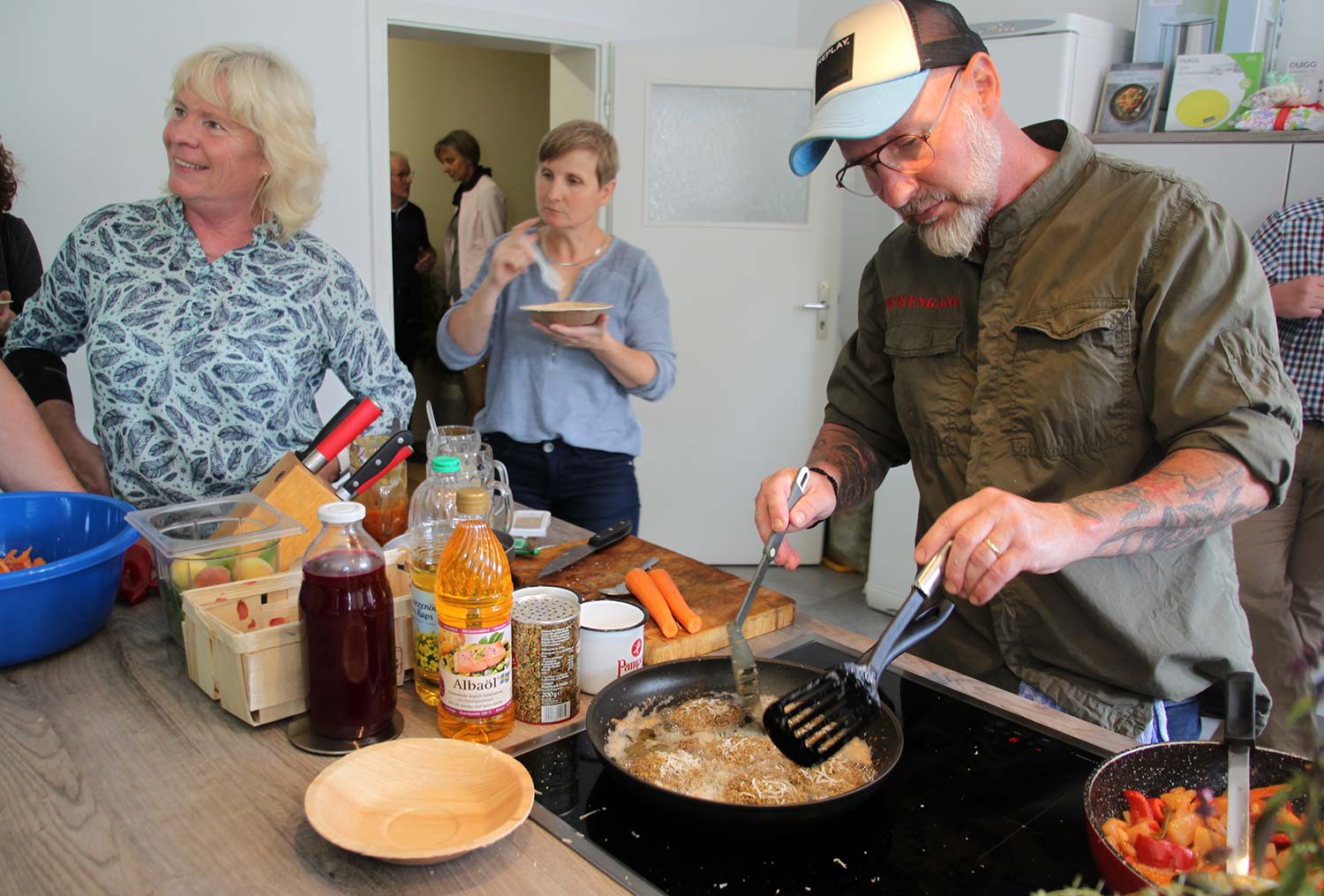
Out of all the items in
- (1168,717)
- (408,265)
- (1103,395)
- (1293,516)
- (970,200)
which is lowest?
(1293,516)

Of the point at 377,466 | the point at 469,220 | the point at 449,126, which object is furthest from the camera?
the point at 449,126

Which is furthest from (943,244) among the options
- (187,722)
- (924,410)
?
(187,722)

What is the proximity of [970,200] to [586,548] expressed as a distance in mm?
824

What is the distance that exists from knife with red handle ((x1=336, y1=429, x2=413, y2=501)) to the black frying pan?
57 centimetres

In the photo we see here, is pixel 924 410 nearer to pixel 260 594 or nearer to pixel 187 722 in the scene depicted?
pixel 260 594

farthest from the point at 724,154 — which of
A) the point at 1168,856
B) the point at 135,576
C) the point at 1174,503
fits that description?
the point at 1168,856

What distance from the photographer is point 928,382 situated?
1.53 metres

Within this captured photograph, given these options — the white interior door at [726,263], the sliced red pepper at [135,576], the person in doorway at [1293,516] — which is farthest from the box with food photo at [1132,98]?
the sliced red pepper at [135,576]

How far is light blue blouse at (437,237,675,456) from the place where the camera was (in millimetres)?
2477

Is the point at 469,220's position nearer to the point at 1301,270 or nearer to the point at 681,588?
the point at 1301,270

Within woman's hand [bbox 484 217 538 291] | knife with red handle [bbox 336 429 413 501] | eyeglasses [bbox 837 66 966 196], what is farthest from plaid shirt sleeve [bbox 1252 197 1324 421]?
knife with red handle [bbox 336 429 413 501]

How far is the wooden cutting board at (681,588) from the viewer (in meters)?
1.39

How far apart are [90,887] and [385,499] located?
817 mm

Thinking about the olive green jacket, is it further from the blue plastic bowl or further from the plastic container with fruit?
the blue plastic bowl
